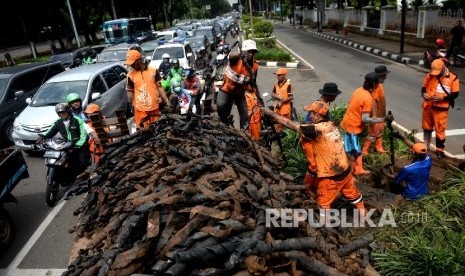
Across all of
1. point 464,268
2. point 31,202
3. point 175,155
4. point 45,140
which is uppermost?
point 175,155

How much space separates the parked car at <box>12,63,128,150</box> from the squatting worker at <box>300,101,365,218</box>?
638cm

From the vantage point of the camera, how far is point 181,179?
304 centimetres

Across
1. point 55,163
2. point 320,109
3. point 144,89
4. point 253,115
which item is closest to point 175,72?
point 144,89

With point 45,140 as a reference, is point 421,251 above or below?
below

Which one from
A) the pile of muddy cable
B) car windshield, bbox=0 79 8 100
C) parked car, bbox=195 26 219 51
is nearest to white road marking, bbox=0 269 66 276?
the pile of muddy cable

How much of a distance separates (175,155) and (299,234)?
1.61 m

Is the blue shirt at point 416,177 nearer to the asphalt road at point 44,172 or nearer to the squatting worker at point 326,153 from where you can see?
the squatting worker at point 326,153

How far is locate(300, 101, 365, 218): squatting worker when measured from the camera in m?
3.92

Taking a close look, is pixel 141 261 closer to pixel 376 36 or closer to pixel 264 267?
pixel 264 267

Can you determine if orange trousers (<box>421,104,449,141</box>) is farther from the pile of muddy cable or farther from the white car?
the white car

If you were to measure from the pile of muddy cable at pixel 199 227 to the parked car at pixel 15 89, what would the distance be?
7.42 meters

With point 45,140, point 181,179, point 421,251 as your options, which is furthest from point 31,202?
point 421,251

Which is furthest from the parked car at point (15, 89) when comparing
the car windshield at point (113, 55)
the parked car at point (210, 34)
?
the parked car at point (210, 34)

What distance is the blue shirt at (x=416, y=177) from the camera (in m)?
4.51
